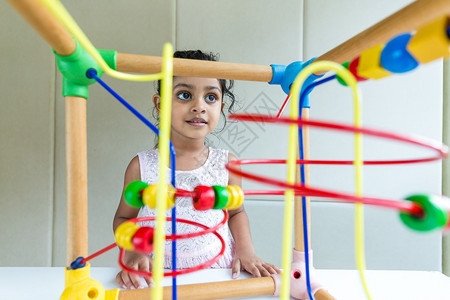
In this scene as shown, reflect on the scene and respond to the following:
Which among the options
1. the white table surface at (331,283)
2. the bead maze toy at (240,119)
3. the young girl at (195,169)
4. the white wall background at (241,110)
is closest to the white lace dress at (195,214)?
the young girl at (195,169)

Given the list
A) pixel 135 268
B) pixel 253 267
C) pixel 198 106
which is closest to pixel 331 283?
pixel 253 267

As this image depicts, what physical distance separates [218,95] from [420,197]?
66cm

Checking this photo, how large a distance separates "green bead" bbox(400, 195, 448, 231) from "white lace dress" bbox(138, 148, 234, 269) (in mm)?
640

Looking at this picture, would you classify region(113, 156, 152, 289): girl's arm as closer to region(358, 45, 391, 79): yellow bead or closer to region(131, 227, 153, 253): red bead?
region(131, 227, 153, 253): red bead

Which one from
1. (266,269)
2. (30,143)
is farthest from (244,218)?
(30,143)

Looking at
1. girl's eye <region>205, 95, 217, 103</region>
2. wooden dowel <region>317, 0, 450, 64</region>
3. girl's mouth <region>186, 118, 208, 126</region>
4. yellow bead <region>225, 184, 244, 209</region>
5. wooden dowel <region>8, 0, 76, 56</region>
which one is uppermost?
girl's eye <region>205, 95, 217, 103</region>

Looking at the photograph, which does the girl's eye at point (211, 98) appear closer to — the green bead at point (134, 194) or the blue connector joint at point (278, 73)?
the blue connector joint at point (278, 73)

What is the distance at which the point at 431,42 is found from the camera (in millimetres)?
207

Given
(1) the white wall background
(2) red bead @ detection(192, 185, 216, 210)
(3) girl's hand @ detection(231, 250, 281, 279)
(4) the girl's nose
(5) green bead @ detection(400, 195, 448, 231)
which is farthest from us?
(1) the white wall background

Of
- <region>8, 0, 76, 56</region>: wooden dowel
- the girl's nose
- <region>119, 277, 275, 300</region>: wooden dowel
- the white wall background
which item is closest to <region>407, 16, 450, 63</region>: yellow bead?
<region>8, 0, 76, 56</region>: wooden dowel

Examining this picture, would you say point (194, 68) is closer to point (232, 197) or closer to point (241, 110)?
point (232, 197)

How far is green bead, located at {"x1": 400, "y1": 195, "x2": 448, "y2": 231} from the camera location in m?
0.19

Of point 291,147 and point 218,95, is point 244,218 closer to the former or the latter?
point 218,95

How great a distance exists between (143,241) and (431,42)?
0.23 meters
